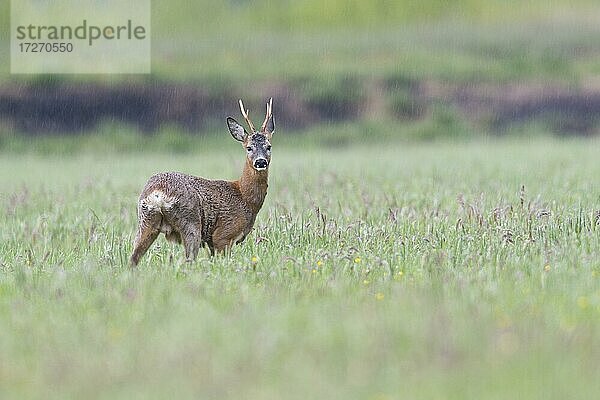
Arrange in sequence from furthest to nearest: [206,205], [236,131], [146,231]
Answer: [236,131], [206,205], [146,231]

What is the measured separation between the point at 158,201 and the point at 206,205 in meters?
0.59

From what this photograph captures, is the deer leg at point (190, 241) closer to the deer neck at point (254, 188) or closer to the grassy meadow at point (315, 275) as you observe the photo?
the grassy meadow at point (315, 275)

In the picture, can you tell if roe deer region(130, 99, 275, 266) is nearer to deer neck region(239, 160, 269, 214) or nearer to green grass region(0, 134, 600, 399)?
deer neck region(239, 160, 269, 214)

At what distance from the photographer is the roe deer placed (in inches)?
380

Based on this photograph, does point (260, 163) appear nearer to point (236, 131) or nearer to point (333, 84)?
point (236, 131)

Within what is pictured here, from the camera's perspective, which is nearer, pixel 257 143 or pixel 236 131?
pixel 257 143

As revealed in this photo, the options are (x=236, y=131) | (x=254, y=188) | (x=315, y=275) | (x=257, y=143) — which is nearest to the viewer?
(x=315, y=275)

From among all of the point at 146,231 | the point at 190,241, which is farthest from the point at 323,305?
the point at 146,231

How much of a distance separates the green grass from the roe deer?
235 millimetres

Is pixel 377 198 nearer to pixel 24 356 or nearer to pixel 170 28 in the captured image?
pixel 24 356

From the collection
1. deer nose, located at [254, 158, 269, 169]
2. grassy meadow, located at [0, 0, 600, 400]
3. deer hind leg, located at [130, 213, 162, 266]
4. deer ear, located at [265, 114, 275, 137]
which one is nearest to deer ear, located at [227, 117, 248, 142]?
deer ear, located at [265, 114, 275, 137]

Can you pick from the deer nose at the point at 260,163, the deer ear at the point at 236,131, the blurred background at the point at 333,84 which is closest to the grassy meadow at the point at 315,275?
the blurred background at the point at 333,84

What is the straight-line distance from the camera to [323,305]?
25.0ft

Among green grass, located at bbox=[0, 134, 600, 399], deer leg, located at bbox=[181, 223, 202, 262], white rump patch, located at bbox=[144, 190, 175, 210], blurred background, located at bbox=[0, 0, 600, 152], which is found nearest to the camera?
green grass, located at bbox=[0, 134, 600, 399]
